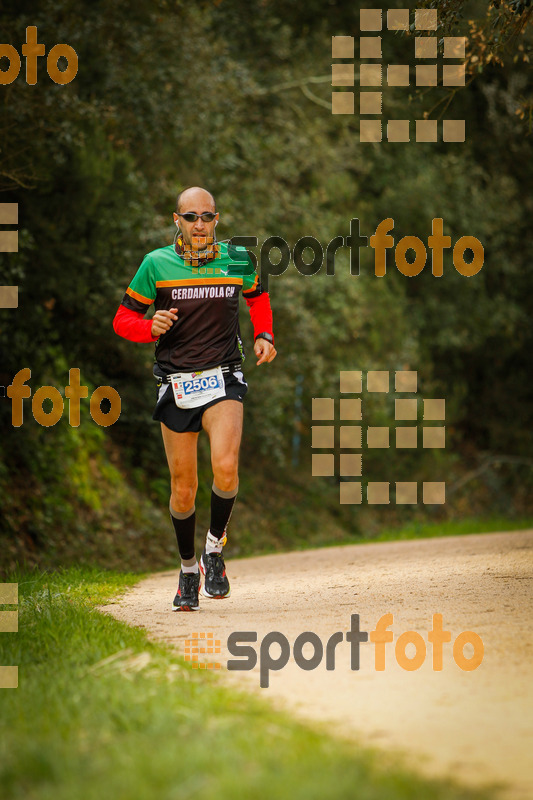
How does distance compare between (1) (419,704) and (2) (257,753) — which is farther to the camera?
(1) (419,704)

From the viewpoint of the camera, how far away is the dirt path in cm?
320

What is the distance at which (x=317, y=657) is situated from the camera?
441cm

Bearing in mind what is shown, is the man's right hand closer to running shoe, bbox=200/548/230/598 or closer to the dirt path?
running shoe, bbox=200/548/230/598

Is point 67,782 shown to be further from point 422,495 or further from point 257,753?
point 422,495

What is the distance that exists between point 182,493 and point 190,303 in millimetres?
1227

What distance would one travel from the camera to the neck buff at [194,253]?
20.0ft

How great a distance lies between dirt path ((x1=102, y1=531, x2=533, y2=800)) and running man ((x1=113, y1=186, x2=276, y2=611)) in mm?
788

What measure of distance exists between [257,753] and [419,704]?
0.88 metres

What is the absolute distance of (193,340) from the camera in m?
6.06

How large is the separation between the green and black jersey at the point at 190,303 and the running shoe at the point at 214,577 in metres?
1.27

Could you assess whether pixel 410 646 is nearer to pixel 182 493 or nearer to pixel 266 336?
pixel 182 493

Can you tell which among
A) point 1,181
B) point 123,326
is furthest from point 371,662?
point 1,181

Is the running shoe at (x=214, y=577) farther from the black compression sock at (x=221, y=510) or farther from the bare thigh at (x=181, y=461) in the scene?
the bare thigh at (x=181, y=461)

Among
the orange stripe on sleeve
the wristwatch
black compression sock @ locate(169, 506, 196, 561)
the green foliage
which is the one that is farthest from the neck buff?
the green foliage
